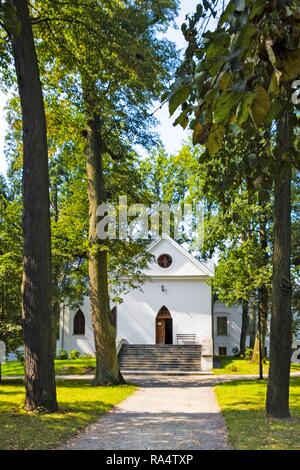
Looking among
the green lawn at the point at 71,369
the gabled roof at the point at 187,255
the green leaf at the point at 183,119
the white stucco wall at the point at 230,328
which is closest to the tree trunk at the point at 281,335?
the green leaf at the point at 183,119

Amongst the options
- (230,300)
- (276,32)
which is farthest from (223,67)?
(230,300)

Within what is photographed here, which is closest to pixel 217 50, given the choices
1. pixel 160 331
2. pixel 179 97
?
pixel 179 97

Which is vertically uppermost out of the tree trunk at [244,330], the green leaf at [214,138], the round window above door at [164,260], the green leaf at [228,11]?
the round window above door at [164,260]

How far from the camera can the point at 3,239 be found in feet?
64.4

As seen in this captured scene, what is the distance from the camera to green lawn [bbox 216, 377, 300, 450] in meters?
7.63

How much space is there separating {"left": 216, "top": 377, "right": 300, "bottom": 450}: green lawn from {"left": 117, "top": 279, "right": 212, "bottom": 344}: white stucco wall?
1653 cm

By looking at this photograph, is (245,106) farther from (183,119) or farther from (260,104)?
(183,119)

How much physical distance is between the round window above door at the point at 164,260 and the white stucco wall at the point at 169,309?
1007mm

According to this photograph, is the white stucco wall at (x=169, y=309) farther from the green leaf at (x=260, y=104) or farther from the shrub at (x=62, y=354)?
the green leaf at (x=260, y=104)

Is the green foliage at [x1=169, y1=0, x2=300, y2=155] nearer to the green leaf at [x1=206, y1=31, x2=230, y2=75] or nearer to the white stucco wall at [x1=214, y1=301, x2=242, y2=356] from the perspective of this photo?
the green leaf at [x1=206, y1=31, x2=230, y2=75]

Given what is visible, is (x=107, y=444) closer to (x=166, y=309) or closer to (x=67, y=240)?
(x=67, y=240)

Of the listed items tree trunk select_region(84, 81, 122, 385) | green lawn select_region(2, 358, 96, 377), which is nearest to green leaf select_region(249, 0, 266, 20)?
tree trunk select_region(84, 81, 122, 385)

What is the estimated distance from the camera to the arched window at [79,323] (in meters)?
35.2
